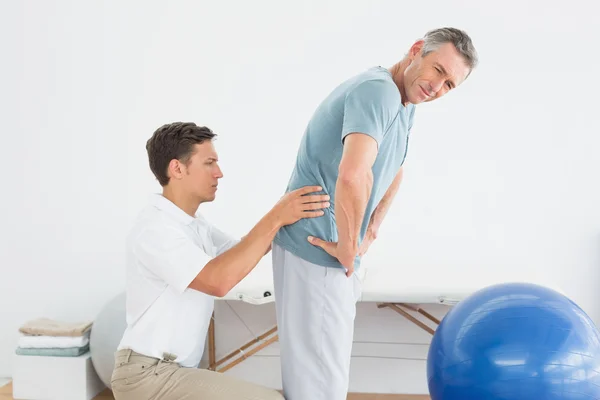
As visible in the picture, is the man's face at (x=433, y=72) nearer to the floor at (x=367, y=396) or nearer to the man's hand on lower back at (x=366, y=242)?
the man's hand on lower back at (x=366, y=242)

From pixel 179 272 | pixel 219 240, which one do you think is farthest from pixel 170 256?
pixel 219 240

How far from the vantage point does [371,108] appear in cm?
172

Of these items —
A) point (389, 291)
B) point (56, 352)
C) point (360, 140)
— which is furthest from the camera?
point (56, 352)

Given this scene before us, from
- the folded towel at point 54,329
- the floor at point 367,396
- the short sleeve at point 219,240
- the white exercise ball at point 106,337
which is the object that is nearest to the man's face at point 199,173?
the short sleeve at point 219,240

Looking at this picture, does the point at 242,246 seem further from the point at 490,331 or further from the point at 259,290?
the point at 259,290

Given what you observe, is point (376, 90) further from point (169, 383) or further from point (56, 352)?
point (56, 352)

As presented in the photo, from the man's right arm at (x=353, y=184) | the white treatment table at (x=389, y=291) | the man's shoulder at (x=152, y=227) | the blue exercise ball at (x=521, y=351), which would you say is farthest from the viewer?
the white treatment table at (x=389, y=291)

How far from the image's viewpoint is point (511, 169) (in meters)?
3.67

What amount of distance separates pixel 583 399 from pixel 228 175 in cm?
234

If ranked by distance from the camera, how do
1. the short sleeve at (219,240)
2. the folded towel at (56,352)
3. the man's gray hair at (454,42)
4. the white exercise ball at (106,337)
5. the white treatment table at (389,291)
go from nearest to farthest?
the man's gray hair at (454,42) < the short sleeve at (219,240) < the white treatment table at (389,291) < the white exercise ball at (106,337) < the folded towel at (56,352)

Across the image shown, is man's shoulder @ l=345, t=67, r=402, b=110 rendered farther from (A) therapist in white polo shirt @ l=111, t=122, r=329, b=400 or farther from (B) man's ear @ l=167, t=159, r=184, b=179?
(B) man's ear @ l=167, t=159, r=184, b=179

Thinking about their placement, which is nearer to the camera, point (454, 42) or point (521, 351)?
point (454, 42)

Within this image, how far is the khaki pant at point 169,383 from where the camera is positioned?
2.02 m

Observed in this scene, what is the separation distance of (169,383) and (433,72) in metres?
1.18
